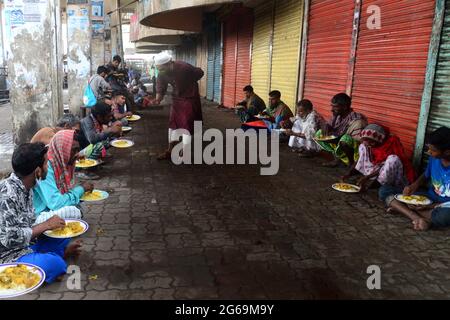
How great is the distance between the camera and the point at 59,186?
3926mm

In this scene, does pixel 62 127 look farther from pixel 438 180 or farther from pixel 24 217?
pixel 438 180

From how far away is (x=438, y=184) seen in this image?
14.8 feet

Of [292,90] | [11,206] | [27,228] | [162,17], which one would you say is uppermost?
[162,17]

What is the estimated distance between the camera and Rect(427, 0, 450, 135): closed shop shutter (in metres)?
5.18

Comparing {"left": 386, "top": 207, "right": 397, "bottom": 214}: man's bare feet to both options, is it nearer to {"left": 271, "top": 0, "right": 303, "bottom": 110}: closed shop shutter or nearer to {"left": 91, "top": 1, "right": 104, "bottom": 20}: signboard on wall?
{"left": 271, "top": 0, "right": 303, "bottom": 110}: closed shop shutter

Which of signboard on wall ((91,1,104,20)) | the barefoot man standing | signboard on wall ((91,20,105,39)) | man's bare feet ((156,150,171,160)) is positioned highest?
signboard on wall ((91,1,104,20))

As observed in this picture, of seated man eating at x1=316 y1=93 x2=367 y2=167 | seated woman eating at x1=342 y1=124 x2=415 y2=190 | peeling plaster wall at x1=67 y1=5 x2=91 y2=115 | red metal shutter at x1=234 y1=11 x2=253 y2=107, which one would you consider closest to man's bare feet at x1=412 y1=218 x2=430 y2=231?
seated woman eating at x1=342 y1=124 x2=415 y2=190

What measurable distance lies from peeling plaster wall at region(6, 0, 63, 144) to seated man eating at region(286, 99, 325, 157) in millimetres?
4303

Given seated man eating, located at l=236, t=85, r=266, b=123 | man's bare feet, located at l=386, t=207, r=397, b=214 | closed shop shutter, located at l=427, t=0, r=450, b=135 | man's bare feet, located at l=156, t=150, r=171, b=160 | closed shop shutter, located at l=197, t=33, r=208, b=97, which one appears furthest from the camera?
closed shop shutter, located at l=197, t=33, r=208, b=97

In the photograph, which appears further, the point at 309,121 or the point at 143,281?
the point at 309,121

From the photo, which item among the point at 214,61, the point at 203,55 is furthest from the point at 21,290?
the point at 203,55

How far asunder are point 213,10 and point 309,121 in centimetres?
1078
